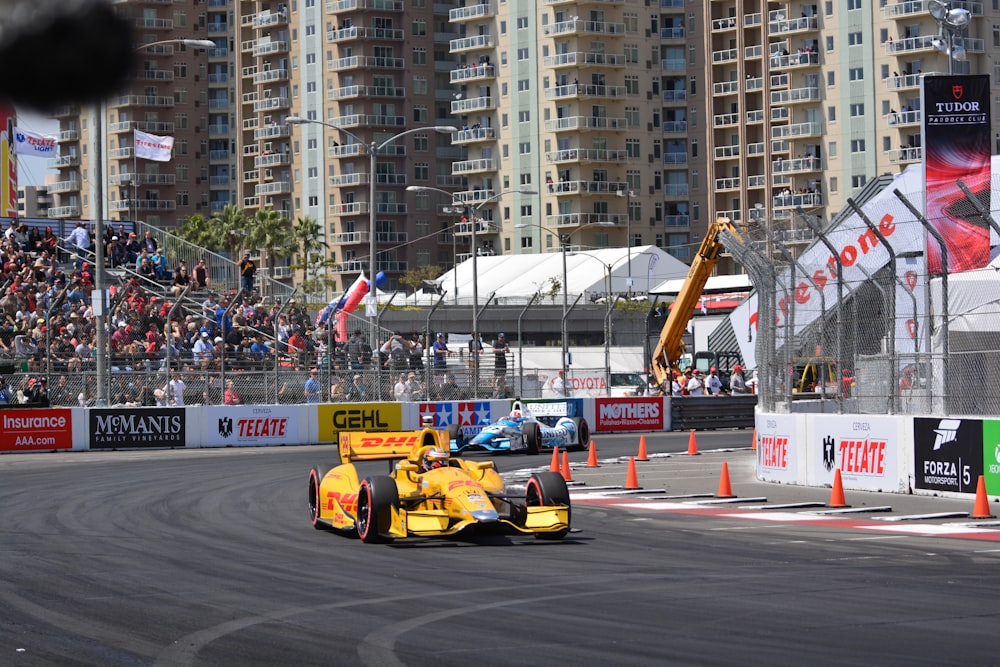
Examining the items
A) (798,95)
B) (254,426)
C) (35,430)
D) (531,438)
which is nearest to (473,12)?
(798,95)

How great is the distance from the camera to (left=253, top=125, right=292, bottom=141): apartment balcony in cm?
10544

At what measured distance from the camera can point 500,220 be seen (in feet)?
322

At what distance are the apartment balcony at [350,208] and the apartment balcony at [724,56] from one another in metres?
25.4

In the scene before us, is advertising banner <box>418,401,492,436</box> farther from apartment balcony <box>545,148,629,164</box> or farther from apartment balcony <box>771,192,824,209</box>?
apartment balcony <box>545,148,629,164</box>

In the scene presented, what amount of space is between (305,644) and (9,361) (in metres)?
26.4

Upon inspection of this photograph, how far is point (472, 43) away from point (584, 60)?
8.65 m

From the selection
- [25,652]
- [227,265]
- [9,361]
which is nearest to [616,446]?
[9,361]

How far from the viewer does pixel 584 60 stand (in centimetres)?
9225

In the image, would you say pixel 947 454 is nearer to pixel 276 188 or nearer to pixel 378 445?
pixel 378 445

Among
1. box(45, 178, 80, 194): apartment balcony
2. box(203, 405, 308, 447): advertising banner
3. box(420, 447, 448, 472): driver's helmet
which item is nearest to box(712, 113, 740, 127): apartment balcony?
box(45, 178, 80, 194): apartment balcony

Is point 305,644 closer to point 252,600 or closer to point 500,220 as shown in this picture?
point 252,600

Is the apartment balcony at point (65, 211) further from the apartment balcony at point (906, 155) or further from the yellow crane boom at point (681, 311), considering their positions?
the yellow crane boom at point (681, 311)

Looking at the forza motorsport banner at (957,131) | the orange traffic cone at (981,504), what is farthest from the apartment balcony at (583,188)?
the orange traffic cone at (981,504)

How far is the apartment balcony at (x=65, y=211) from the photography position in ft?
326
